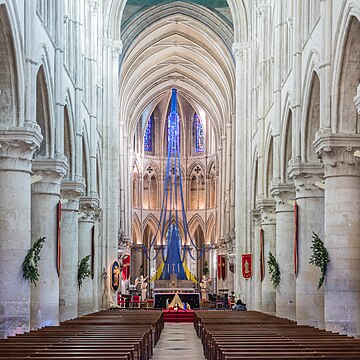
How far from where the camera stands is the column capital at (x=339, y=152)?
1842 cm

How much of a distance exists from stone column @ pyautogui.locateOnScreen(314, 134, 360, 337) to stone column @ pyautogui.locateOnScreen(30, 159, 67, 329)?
775 cm

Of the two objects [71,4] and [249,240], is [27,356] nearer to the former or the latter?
[71,4]

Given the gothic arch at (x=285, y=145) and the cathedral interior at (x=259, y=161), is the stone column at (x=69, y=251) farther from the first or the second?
the gothic arch at (x=285, y=145)

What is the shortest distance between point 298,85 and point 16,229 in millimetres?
9972

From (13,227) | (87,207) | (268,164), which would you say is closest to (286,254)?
(268,164)

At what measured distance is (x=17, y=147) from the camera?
59.4 ft

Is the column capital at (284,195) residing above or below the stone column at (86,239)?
above

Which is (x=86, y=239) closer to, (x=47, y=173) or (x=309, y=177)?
(x=47, y=173)

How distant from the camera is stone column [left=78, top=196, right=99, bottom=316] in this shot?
32.3 m

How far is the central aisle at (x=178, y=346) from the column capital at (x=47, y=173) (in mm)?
5455

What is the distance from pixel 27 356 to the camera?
37.6ft

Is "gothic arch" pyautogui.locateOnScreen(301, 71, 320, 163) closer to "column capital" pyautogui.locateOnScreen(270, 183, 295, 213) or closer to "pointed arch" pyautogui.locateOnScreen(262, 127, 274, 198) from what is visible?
"column capital" pyautogui.locateOnScreen(270, 183, 295, 213)

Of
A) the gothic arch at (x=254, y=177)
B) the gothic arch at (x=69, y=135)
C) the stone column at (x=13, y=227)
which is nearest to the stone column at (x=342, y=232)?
the stone column at (x=13, y=227)

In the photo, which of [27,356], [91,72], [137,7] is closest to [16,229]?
[27,356]
